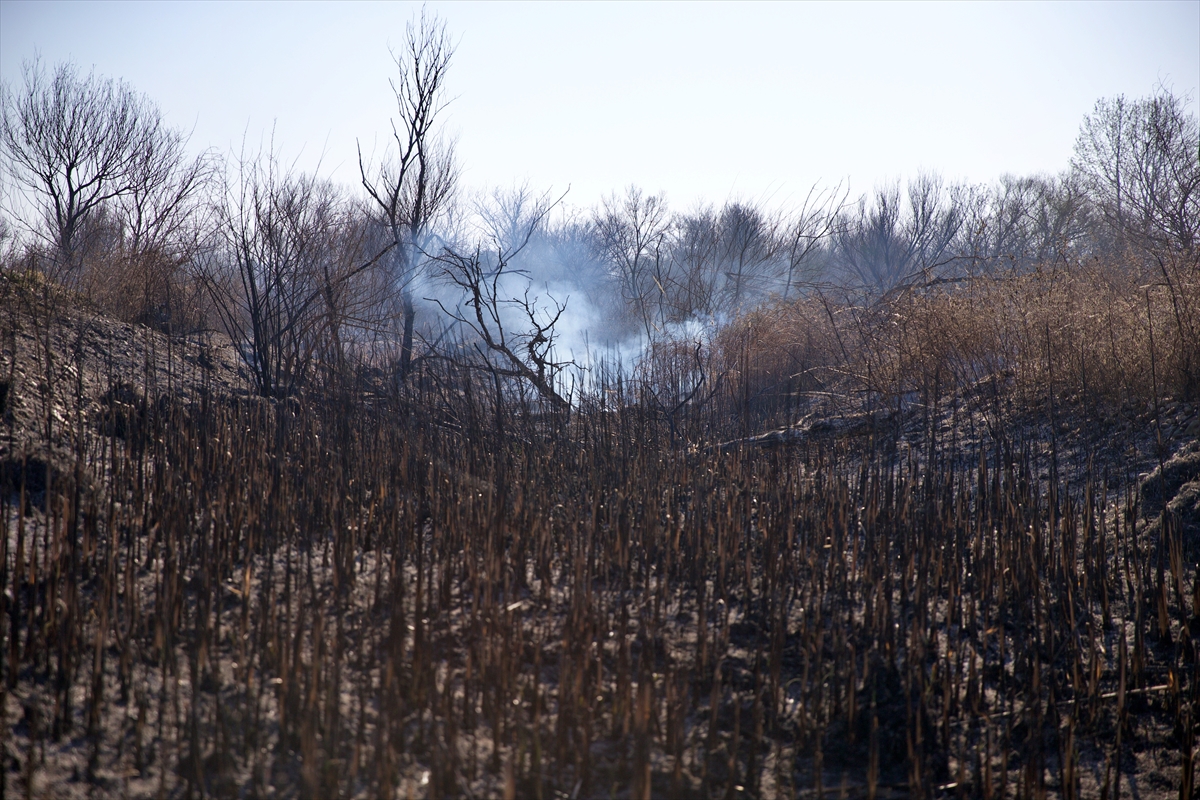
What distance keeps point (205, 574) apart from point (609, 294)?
2894 cm

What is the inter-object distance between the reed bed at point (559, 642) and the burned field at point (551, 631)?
13mm

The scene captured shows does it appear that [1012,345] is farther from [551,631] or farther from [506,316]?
[506,316]

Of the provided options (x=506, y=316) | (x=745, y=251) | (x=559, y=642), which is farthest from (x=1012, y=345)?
(x=506, y=316)

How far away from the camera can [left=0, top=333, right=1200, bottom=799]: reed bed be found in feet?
5.99

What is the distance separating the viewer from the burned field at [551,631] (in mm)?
1840

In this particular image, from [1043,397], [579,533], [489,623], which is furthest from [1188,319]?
[489,623]

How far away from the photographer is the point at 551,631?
2.57m

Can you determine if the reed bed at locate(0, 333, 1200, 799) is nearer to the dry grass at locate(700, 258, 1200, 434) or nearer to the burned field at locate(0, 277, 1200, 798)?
the burned field at locate(0, 277, 1200, 798)

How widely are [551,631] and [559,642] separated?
0.04 metres

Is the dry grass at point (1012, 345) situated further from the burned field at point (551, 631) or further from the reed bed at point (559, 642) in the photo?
the reed bed at point (559, 642)

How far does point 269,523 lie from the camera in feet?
10.4

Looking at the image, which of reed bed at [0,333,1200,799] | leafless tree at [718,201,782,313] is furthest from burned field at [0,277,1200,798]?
leafless tree at [718,201,782,313]

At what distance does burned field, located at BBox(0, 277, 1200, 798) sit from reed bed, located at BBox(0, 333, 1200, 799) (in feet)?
0.04

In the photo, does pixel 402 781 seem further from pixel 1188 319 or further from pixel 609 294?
pixel 609 294
